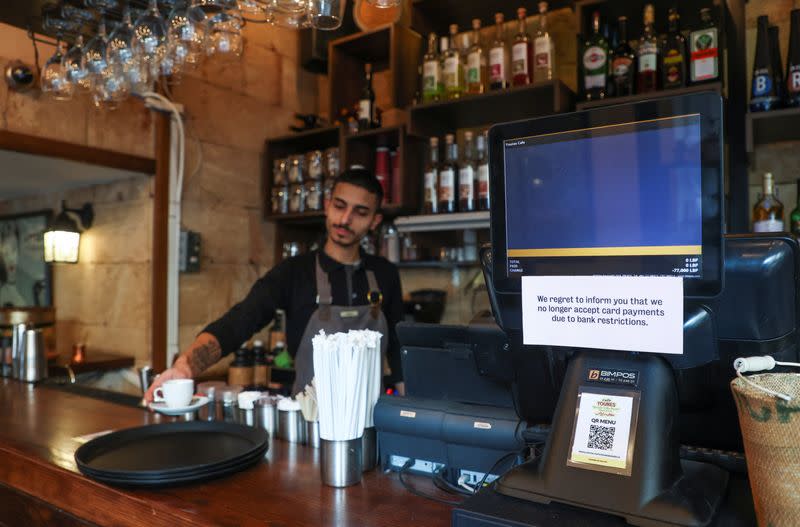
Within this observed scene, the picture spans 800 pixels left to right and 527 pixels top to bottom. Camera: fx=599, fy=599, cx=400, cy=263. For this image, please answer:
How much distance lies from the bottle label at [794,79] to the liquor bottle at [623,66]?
535 mm

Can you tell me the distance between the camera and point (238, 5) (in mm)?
1857

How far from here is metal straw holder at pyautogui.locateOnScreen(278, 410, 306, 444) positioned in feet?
4.48

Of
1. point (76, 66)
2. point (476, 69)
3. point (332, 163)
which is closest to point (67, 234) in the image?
point (76, 66)

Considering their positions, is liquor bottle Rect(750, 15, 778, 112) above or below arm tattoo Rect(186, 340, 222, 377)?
above

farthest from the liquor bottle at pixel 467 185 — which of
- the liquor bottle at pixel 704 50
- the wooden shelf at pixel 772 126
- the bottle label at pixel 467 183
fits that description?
the wooden shelf at pixel 772 126

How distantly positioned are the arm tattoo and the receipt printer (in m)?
0.79

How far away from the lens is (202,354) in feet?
5.96

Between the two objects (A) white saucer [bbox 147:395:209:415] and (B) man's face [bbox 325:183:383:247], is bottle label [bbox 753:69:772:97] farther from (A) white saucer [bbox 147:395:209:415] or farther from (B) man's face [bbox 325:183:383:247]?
(A) white saucer [bbox 147:395:209:415]

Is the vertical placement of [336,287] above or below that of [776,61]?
below

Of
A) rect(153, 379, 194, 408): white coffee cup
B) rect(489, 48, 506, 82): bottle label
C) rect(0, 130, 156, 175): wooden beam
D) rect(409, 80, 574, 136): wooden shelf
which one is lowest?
rect(153, 379, 194, 408): white coffee cup

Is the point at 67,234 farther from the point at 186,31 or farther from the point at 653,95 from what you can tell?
the point at 653,95

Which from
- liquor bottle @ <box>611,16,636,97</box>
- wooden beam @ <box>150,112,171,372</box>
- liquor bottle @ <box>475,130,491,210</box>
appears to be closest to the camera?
liquor bottle @ <box>611,16,636,97</box>

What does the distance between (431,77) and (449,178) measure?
50cm

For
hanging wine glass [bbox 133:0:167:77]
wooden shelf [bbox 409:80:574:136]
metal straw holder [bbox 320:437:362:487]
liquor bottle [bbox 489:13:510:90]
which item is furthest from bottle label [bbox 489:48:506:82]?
metal straw holder [bbox 320:437:362:487]
